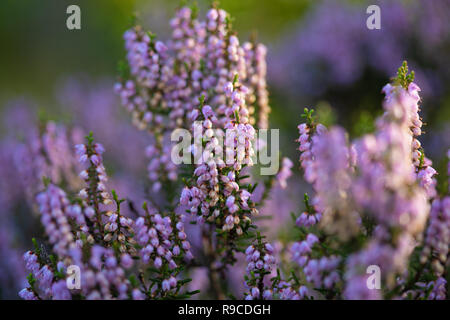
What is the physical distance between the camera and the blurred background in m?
6.23

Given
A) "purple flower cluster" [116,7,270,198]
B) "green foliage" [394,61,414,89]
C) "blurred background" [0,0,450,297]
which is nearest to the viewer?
"green foliage" [394,61,414,89]

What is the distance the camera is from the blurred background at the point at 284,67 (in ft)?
20.4

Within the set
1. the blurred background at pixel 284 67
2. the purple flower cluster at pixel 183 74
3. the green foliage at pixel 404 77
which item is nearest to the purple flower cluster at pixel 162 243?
the purple flower cluster at pixel 183 74

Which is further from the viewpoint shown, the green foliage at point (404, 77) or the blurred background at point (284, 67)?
the blurred background at point (284, 67)

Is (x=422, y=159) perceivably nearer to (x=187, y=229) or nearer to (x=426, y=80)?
(x=187, y=229)

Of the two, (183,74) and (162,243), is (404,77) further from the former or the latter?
(162,243)

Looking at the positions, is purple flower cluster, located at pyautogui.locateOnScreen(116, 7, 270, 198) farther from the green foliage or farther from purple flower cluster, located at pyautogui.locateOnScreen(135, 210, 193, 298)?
the green foliage

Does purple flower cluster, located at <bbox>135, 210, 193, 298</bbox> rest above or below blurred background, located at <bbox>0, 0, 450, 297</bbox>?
below

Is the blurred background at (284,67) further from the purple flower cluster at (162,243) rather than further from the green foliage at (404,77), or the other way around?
the purple flower cluster at (162,243)

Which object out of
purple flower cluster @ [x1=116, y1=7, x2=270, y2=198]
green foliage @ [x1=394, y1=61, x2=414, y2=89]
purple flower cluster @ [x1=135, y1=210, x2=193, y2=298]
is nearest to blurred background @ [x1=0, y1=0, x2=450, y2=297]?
purple flower cluster @ [x1=116, y1=7, x2=270, y2=198]

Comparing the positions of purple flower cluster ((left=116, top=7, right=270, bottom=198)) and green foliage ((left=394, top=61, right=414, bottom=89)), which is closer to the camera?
green foliage ((left=394, top=61, right=414, bottom=89))

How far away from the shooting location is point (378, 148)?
214 cm

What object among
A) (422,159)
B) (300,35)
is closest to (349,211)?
(422,159)

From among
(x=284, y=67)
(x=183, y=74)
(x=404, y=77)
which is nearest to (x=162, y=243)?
(x=183, y=74)
